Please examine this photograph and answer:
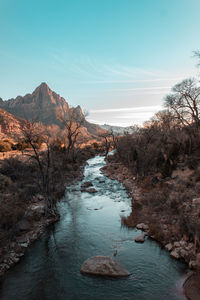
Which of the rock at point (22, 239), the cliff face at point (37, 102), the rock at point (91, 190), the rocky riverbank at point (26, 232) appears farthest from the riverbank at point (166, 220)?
the cliff face at point (37, 102)

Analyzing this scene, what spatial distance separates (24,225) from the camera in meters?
9.98

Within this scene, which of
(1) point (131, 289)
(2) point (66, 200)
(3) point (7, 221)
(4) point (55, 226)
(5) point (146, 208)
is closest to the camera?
(1) point (131, 289)

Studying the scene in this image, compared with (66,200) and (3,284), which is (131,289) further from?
(66,200)

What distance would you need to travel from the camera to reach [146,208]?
12.1 m

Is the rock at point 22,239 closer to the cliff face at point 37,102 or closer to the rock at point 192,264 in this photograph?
the rock at point 192,264

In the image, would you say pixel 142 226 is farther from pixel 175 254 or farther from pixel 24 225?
pixel 24 225

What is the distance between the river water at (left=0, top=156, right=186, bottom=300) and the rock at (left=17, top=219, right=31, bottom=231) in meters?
1.03

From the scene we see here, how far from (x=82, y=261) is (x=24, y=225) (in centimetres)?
418

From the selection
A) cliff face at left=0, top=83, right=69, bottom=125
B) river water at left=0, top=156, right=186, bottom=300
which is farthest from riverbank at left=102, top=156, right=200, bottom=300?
cliff face at left=0, top=83, right=69, bottom=125

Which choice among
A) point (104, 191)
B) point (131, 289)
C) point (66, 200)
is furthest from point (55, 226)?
point (104, 191)

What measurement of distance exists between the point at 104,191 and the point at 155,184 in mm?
4805

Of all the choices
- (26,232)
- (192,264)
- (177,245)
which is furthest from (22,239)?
(192,264)

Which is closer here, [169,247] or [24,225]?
[169,247]

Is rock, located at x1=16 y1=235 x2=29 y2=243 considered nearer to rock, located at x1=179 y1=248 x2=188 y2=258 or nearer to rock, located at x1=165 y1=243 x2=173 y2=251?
rock, located at x1=165 y1=243 x2=173 y2=251
